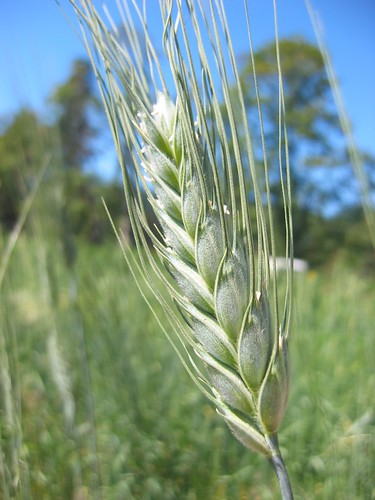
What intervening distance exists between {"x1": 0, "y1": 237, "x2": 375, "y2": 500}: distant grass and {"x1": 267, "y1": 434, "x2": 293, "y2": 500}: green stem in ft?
1.17

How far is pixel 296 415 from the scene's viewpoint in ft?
4.73

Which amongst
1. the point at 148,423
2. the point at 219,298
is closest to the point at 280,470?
the point at 219,298

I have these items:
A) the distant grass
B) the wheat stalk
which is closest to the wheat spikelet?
the wheat stalk

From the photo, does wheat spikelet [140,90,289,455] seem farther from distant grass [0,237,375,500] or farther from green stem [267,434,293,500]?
distant grass [0,237,375,500]

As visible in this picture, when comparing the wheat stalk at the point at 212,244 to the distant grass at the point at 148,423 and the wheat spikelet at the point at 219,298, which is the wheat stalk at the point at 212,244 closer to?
the wheat spikelet at the point at 219,298

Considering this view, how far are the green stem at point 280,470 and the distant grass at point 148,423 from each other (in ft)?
1.17

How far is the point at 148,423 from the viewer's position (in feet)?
4.57

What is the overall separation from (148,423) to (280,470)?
1.00m

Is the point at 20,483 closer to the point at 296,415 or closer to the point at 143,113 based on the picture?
the point at 143,113

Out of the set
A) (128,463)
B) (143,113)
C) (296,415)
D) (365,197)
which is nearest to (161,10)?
(143,113)

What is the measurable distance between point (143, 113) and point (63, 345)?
0.85 m

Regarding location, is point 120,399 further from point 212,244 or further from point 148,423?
point 212,244

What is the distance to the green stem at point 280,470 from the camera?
43cm

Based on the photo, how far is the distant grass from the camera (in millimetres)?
1065
